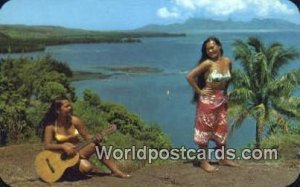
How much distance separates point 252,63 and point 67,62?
111cm

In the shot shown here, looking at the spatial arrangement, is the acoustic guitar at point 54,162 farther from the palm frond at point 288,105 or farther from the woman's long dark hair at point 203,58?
the palm frond at point 288,105

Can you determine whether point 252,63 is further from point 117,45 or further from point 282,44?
A: point 117,45

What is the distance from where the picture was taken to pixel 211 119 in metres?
7.46

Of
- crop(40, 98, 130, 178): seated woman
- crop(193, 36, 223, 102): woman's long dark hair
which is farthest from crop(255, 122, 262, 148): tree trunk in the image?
crop(40, 98, 130, 178): seated woman

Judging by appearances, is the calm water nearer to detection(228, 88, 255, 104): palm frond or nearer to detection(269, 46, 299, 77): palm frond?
detection(269, 46, 299, 77): palm frond

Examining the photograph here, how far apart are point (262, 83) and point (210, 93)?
1.03ft

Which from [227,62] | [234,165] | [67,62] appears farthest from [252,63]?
[67,62]

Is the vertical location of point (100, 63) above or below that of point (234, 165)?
above

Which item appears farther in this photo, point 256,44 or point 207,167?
point 207,167

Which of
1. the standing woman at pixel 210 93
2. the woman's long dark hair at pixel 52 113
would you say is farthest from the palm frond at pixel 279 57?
the woman's long dark hair at pixel 52 113

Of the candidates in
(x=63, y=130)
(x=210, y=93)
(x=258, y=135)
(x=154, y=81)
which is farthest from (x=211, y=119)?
(x=63, y=130)

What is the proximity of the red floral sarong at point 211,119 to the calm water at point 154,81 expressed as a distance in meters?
0.04

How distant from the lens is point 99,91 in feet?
24.5

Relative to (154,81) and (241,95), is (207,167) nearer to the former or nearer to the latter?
(241,95)
